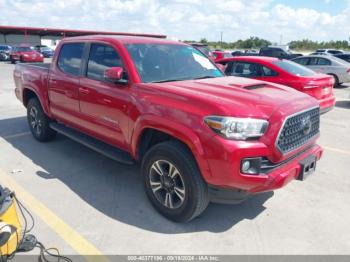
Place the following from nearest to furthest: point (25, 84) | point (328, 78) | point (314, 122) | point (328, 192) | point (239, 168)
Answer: point (239, 168) < point (314, 122) < point (328, 192) < point (25, 84) < point (328, 78)

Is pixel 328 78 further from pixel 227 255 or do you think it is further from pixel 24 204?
pixel 24 204

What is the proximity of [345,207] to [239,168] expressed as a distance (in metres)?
1.84

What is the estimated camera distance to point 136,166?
5023mm

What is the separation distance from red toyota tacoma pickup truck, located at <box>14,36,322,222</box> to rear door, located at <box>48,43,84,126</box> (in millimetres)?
21

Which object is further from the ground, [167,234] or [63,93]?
[63,93]

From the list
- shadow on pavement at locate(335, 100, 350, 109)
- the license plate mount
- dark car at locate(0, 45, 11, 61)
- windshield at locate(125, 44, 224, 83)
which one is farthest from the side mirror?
dark car at locate(0, 45, 11, 61)

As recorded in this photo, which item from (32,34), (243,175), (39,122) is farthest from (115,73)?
(32,34)

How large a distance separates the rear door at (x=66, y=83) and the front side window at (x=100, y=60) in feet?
0.90

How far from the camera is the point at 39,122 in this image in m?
5.98

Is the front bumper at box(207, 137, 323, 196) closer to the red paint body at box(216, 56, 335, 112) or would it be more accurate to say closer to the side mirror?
the side mirror

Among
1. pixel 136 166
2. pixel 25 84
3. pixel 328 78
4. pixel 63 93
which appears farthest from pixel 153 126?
pixel 328 78

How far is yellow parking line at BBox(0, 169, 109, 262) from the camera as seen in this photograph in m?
2.97

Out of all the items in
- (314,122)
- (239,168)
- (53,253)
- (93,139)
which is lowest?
(53,253)

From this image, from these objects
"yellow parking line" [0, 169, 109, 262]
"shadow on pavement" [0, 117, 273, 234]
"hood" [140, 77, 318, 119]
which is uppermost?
"hood" [140, 77, 318, 119]
